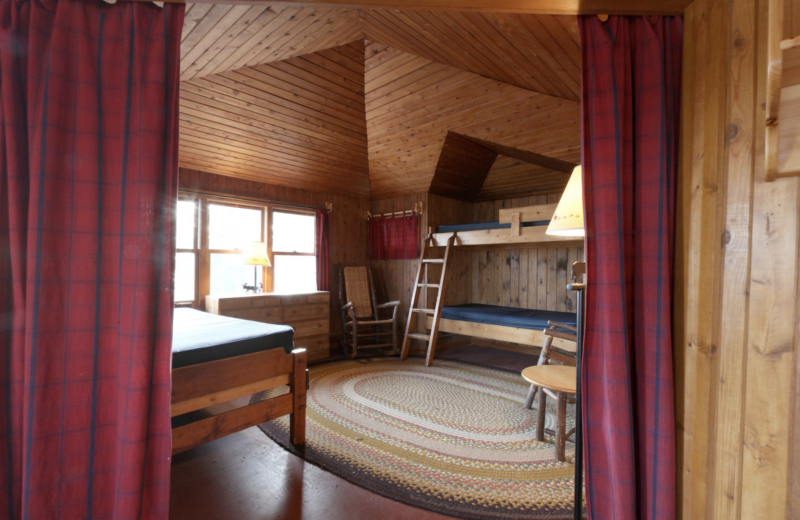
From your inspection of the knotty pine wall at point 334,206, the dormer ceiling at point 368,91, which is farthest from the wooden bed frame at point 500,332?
the dormer ceiling at point 368,91

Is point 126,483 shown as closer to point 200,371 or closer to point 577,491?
point 200,371

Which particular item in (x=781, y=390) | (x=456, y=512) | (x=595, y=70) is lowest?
(x=456, y=512)

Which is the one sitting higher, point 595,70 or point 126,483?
point 595,70

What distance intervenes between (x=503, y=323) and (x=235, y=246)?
3.39 m

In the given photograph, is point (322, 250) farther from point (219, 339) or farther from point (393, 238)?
point (219, 339)

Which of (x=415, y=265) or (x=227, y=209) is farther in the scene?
(x=415, y=265)

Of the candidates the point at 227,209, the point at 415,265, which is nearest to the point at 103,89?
the point at 227,209

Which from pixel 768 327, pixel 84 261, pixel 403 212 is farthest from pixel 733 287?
pixel 403 212

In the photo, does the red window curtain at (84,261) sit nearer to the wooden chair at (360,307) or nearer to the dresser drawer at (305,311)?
the dresser drawer at (305,311)

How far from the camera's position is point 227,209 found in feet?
14.8

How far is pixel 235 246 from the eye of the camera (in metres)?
4.59

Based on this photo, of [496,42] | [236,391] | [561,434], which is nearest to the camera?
[236,391]

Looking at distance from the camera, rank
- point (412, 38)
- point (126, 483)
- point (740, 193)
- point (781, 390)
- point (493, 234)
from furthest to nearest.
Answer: point (493, 234) < point (412, 38) < point (126, 483) < point (740, 193) < point (781, 390)

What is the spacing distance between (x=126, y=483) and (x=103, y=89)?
4.35 feet
